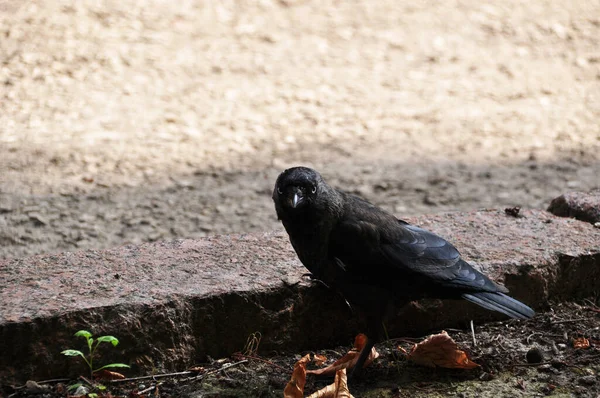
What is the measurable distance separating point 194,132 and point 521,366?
3866 millimetres

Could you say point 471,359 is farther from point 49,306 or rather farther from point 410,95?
point 410,95

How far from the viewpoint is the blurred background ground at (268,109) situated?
5.61 meters

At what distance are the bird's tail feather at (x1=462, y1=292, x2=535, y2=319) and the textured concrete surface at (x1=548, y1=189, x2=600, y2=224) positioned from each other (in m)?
1.18

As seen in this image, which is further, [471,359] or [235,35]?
[235,35]

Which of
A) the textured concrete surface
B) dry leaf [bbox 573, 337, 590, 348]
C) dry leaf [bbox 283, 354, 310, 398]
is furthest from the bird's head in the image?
the textured concrete surface

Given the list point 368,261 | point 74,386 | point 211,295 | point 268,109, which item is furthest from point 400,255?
point 268,109

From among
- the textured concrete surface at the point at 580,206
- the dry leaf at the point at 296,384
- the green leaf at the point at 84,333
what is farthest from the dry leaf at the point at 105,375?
the textured concrete surface at the point at 580,206

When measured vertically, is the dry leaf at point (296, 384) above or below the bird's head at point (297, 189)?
below

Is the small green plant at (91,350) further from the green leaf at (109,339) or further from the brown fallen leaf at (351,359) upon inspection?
the brown fallen leaf at (351,359)

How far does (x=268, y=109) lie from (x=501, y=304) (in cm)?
410

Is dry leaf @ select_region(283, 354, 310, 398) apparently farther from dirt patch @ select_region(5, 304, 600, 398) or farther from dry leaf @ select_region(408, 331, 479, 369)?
dry leaf @ select_region(408, 331, 479, 369)

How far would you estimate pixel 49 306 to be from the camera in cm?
307

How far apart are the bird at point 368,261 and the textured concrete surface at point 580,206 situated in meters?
1.15

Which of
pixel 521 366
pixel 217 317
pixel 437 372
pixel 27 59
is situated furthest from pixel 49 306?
pixel 27 59
